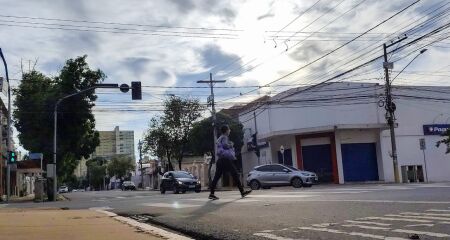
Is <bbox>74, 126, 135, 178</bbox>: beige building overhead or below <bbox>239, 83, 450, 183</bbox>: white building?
overhead

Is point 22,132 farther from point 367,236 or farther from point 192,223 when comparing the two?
point 367,236

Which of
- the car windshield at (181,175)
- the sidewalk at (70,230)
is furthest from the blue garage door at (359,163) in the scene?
the sidewalk at (70,230)

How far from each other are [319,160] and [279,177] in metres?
11.7

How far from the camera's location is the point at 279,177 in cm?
2994

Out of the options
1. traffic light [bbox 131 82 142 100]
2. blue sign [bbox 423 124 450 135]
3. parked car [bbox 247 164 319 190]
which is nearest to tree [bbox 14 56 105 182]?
traffic light [bbox 131 82 142 100]

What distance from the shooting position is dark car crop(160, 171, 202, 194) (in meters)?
32.0

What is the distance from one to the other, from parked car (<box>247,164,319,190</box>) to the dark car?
11.7 ft

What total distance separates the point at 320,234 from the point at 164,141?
5122 centimetres

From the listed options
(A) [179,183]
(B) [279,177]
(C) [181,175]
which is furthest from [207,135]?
(B) [279,177]

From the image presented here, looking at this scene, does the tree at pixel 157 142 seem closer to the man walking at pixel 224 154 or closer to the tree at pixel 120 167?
the man walking at pixel 224 154

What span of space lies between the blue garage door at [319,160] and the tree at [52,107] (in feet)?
53.2

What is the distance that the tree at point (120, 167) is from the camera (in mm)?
111938

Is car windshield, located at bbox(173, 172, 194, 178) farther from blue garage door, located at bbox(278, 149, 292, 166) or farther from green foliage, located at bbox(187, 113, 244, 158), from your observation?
green foliage, located at bbox(187, 113, 244, 158)

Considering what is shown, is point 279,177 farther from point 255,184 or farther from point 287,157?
point 287,157
